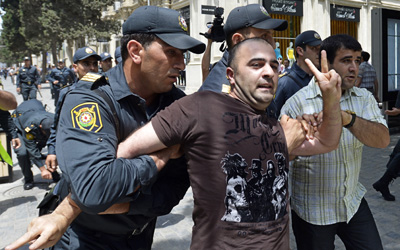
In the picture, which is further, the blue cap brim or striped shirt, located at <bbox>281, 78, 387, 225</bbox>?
striped shirt, located at <bbox>281, 78, 387, 225</bbox>

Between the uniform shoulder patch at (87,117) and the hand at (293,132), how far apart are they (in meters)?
0.91

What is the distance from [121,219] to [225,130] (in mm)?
710

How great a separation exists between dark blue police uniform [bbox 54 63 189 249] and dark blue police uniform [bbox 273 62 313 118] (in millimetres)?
1656

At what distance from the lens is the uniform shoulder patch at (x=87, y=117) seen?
155cm

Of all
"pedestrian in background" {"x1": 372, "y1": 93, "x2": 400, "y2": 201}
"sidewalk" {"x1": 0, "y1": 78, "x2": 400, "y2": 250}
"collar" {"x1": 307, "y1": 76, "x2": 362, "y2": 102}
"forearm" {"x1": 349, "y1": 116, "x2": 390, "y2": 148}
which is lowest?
"sidewalk" {"x1": 0, "y1": 78, "x2": 400, "y2": 250}

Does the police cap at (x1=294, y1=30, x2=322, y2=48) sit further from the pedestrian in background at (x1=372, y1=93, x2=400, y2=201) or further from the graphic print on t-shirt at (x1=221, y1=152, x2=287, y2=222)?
the graphic print on t-shirt at (x1=221, y1=152, x2=287, y2=222)

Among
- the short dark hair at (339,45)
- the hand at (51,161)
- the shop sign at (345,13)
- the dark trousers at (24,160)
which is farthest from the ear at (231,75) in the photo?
the shop sign at (345,13)

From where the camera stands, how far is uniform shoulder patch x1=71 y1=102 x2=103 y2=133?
5.09 feet

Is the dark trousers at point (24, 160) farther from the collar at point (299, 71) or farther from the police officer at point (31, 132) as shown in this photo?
the collar at point (299, 71)

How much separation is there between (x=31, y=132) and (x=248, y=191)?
5.49m

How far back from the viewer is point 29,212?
539cm

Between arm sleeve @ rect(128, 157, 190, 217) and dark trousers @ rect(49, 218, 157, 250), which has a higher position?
arm sleeve @ rect(128, 157, 190, 217)

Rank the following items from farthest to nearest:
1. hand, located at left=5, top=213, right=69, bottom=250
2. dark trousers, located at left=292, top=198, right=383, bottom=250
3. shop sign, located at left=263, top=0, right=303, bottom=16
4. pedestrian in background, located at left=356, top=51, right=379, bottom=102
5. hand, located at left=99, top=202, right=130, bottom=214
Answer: shop sign, located at left=263, top=0, right=303, bottom=16 → pedestrian in background, located at left=356, top=51, right=379, bottom=102 → dark trousers, located at left=292, top=198, right=383, bottom=250 → hand, located at left=99, top=202, right=130, bottom=214 → hand, located at left=5, top=213, right=69, bottom=250

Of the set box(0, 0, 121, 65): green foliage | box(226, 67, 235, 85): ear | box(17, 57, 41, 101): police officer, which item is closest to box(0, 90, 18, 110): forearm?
box(226, 67, 235, 85): ear
